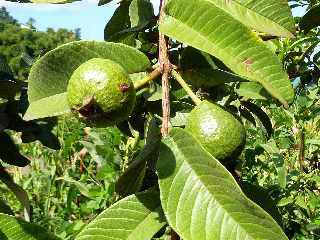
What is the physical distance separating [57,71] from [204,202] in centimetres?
31

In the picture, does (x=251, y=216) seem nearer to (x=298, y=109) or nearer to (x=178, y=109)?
(x=178, y=109)

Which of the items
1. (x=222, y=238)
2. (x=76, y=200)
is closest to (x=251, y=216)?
(x=222, y=238)

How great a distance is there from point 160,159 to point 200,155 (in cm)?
7

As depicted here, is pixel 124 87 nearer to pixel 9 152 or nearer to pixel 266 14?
pixel 266 14

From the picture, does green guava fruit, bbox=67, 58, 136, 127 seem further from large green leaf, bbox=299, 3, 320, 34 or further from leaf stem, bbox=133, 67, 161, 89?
large green leaf, bbox=299, 3, 320, 34

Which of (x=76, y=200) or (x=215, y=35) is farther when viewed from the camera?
(x=76, y=200)

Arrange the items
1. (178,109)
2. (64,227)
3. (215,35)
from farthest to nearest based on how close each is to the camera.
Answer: (64,227), (178,109), (215,35)

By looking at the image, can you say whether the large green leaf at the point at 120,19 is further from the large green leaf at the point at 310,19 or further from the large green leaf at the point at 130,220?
the large green leaf at the point at 130,220

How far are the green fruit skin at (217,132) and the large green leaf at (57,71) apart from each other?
16 centimetres

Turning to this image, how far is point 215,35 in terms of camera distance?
85cm

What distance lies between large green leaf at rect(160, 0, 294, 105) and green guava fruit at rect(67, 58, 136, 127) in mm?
121

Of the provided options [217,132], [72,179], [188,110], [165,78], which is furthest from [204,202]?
[72,179]

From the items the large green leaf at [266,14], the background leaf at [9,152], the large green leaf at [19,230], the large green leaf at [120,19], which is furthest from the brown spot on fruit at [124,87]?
the background leaf at [9,152]

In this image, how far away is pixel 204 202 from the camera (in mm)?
785
